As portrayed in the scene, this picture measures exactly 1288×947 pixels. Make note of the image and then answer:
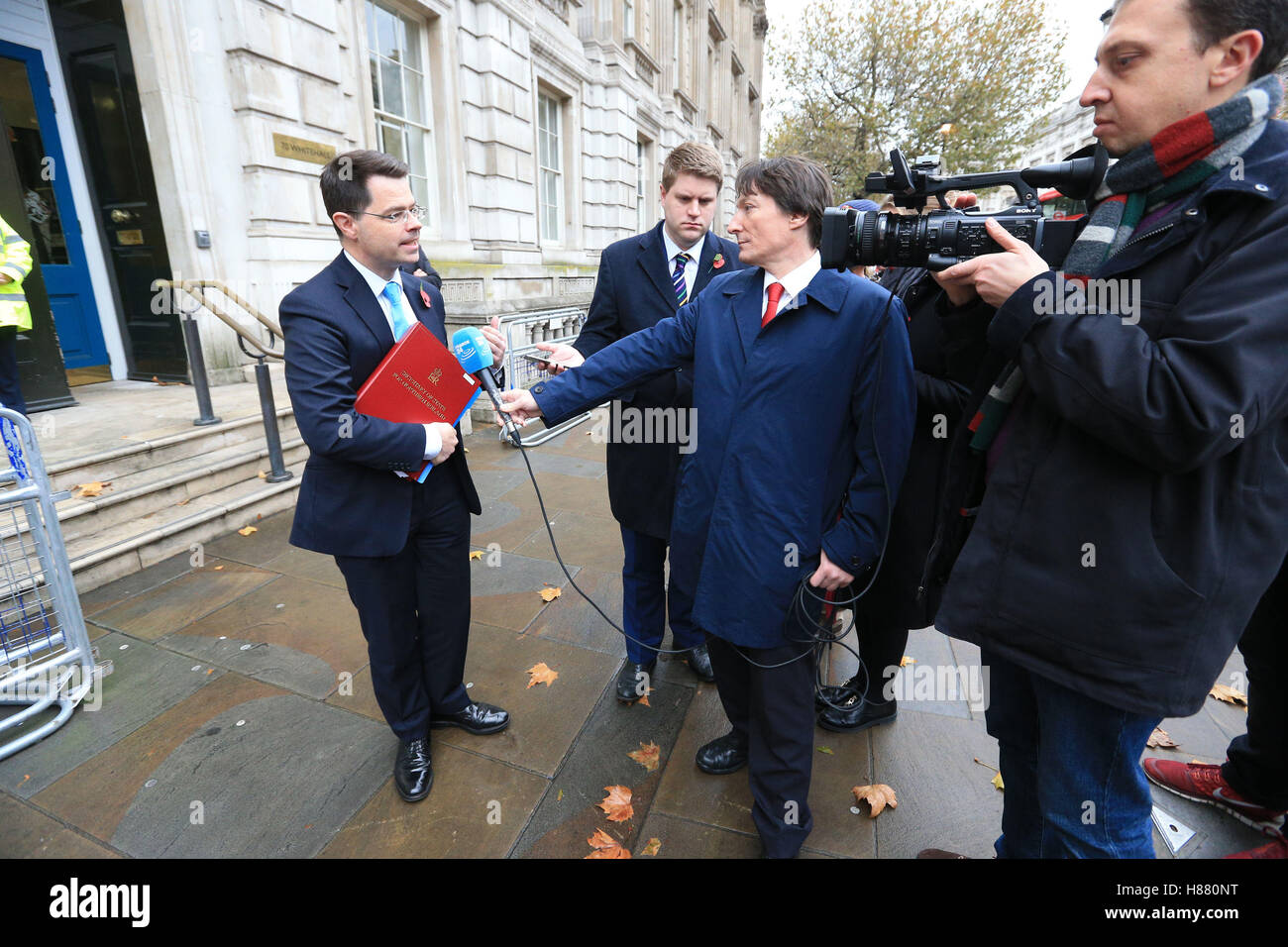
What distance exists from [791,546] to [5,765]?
10.3 ft

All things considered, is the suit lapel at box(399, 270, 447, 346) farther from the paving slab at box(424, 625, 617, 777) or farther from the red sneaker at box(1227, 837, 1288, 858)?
the red sneaker at box(1227, 837, 1288, 858)

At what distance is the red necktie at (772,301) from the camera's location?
1929mm

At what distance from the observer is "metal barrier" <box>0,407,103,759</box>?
8.53 ft

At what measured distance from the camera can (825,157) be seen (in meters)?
23.5

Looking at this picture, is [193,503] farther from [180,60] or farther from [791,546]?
[791,546]

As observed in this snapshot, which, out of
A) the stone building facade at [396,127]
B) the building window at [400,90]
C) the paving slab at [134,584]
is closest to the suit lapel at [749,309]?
the paving slab at [134,584]

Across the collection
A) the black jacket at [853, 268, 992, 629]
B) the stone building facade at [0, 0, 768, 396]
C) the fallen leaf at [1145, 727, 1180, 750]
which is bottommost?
the fallen leaf at [1145, 727, 1180, 750]

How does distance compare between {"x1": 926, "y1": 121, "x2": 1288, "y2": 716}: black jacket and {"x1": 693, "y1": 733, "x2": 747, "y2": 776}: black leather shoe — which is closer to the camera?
{"x1": 926, "y1": 121, "x2": 1288, "y2": 716}: black jacket

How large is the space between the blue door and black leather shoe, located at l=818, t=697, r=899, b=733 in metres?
7.21

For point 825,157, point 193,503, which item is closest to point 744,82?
point 825,157

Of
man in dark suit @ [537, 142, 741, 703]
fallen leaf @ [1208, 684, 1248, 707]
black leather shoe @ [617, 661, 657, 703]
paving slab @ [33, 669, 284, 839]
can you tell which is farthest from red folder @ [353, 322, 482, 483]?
fallen leaf @ [1208, 684, 1248, 707]

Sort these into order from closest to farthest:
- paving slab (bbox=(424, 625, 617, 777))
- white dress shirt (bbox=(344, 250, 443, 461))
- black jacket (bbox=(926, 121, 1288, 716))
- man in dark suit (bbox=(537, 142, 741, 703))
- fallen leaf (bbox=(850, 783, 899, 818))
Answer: black jacket (bbox=(926, 121, 1288, 716)), white dress shirt (bbox=(344, 250, 443, 461)), fallen leaf (bbox=(850, 783, 899, 818)), paving slab (bbox=(424, 625, 617, 777)), man in dark suit (bbox=(537, 142, 741, 703))

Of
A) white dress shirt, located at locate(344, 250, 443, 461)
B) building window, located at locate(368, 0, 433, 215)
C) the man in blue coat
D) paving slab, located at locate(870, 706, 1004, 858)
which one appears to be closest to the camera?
the man in blue coat

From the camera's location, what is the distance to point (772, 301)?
1.95 meters
